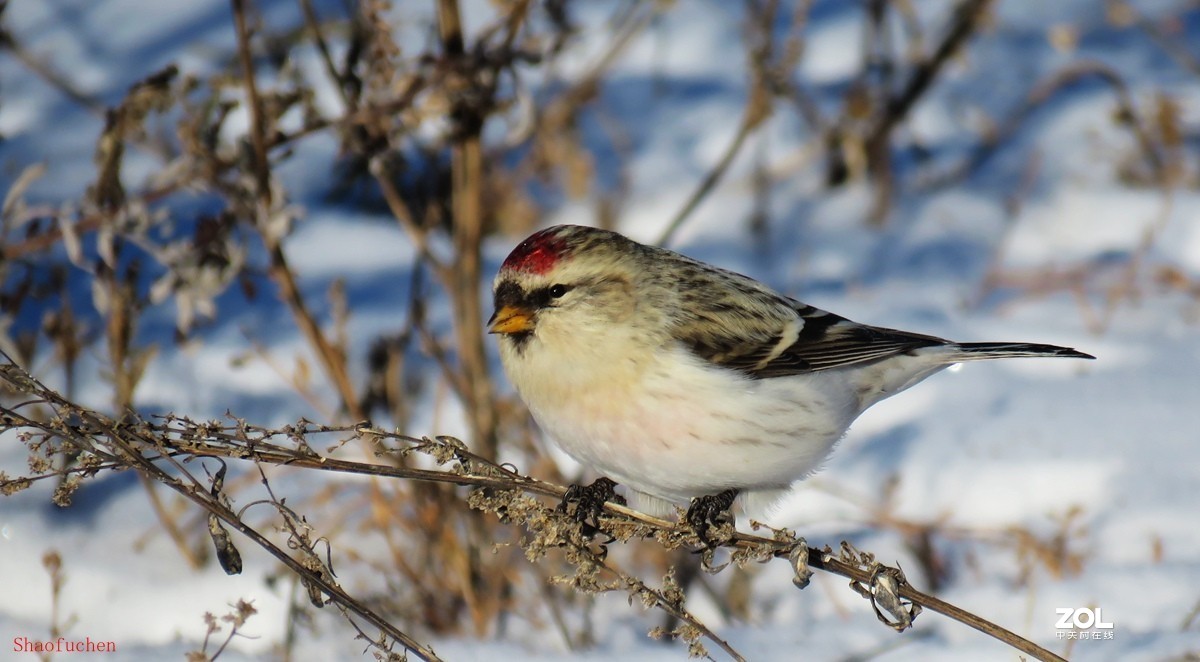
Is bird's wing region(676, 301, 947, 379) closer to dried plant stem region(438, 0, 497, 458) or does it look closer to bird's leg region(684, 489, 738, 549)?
bird's leg region(684, 489, 738, 549)

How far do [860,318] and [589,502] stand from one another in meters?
2.85

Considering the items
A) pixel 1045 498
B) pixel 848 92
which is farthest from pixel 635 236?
pixel 1045 498

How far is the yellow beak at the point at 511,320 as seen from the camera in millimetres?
2689

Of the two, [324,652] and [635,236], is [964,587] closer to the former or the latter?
[324,652]

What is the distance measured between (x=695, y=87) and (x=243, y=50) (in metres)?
4.14

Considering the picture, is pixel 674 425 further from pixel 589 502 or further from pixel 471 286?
pixel 471 286

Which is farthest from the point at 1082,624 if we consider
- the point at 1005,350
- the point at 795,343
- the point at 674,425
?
the point at 674,425

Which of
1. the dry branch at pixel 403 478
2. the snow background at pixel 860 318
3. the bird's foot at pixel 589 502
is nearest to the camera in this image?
the dry branch at pixel 403 478

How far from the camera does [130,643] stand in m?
3.33

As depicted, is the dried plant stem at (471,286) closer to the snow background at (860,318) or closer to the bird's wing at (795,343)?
the snow background at (860,318)

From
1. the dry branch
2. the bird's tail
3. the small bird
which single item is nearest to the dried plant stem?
the small bird

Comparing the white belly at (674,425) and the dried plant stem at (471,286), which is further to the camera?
the dried plant stem at (471,286)

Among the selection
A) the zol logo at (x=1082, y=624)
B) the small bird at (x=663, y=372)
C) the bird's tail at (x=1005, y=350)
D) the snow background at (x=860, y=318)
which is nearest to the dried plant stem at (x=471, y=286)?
the snow background at (x=860, y=318)

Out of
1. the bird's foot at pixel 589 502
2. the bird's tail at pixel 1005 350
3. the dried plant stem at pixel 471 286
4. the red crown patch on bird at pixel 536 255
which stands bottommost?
the bird's foot at pixel 589 502
